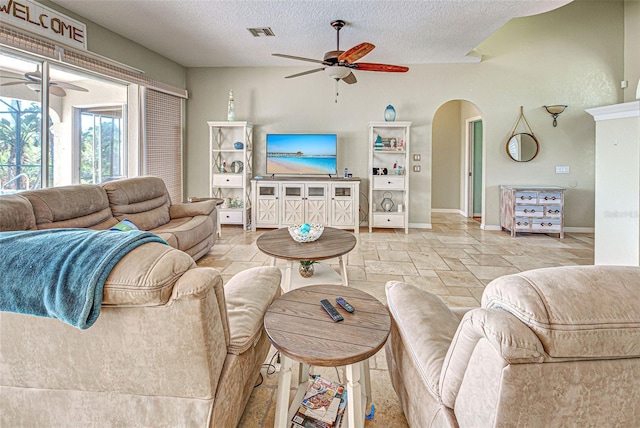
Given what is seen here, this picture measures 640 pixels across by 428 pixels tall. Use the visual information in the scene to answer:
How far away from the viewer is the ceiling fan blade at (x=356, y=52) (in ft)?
10.6

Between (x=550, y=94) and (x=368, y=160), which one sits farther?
(x=368, y=160)

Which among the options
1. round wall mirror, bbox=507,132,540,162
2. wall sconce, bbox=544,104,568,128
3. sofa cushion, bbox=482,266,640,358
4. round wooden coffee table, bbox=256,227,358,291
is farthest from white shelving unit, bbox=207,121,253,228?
sofa cushion, bbox=482,266,640,358

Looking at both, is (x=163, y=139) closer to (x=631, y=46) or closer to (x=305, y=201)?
(x=305, y=201)

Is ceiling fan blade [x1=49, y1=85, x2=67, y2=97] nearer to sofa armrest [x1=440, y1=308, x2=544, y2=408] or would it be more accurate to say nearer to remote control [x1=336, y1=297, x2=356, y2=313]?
remote control [x1=336, y1=297, x2=356, y2=313]

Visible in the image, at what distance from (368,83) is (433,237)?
2.90 m

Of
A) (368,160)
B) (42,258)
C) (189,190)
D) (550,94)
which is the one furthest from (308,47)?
(42,258)

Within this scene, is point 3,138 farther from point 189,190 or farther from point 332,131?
point 332,131

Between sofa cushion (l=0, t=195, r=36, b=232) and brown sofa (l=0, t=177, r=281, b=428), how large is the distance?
5.33 feet

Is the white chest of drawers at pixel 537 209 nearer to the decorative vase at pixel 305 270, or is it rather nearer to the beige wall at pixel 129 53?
the decorative vase at pixel 305 270

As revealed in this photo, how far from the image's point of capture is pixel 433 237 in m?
5.64

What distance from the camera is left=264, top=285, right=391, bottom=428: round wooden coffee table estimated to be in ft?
3.82

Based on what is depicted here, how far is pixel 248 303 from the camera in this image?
61.8 inches

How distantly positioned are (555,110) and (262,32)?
487cm

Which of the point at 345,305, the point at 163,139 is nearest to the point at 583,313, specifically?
the point at 345,305
